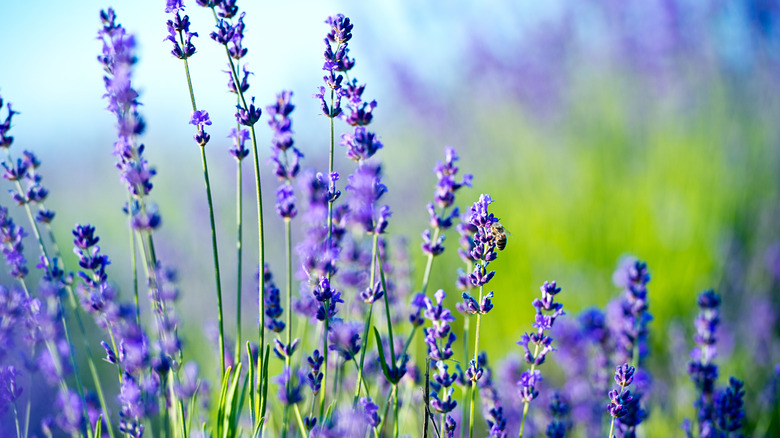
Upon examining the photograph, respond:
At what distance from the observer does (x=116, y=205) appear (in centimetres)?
742

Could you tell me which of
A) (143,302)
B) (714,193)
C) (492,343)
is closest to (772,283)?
(714,193)

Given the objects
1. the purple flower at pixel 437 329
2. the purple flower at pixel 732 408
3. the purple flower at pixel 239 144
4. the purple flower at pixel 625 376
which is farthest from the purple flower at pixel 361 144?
the purple flower at pixel 732 408

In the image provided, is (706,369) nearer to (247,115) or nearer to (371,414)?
(371,414)

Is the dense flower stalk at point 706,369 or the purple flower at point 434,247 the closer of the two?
the purple flower at point 434,247

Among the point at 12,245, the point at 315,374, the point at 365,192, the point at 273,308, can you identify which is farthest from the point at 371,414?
the point at 12,245

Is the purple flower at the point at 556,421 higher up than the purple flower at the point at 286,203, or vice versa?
the purple flower at the point at 286,203

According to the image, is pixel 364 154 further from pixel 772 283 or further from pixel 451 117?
pixel 451 117

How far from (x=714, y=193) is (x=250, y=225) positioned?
4.05 metres

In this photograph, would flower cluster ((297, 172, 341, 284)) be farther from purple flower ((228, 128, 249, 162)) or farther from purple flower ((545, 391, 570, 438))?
purple flower ((545, 391, 570, 438))

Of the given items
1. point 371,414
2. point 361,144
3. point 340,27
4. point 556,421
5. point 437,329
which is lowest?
point 371,414

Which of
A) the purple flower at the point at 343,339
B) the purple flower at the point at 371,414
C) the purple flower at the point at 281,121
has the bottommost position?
the purple flower at the point at 371,414

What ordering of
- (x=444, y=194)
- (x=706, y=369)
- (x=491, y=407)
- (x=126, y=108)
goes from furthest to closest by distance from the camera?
(x=706, y=369) → (x=491, y=407) → (x=444, y=194) → (x=126, y=108)

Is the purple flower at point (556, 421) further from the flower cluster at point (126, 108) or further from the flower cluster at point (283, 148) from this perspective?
the flower cluster at point (126, 108)

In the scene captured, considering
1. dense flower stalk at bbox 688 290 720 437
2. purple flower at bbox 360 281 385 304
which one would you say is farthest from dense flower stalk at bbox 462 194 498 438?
dense flower stalk at bbox 688 290 720 437
